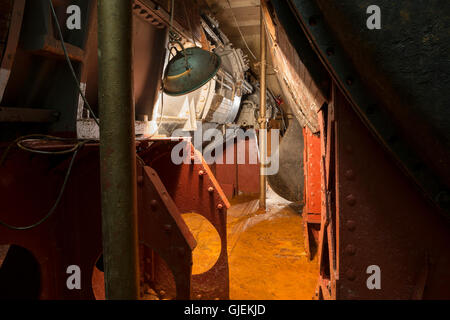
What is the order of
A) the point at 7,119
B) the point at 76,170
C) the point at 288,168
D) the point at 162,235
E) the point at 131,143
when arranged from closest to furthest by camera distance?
the point at 131,143 → the point at 7,119 → the point at 162,235 → the point at 76,170 → the point at 288,168

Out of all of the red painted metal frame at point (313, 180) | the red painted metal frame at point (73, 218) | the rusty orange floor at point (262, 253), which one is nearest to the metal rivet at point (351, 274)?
the red painted metal frame at point (73, 218)

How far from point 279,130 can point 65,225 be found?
36.9 feet

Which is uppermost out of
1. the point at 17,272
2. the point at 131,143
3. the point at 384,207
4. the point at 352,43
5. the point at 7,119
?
the point at 352,43

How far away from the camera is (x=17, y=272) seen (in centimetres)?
322

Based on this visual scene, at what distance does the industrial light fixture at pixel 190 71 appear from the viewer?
2.91 metres

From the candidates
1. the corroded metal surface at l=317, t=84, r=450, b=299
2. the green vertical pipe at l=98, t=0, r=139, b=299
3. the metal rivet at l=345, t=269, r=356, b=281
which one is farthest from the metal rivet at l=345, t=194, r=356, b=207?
the green vertical pipe at l=98, t=0, r=139, b=299

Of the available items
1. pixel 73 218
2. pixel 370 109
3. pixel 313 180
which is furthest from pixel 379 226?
pixel 313 180

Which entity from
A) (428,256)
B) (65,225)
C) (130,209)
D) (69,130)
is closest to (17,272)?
(65,225)

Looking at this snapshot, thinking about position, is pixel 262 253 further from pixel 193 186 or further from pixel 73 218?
pixel 73 218

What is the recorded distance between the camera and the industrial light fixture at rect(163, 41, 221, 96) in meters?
2.91

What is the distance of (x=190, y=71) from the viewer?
2939mm

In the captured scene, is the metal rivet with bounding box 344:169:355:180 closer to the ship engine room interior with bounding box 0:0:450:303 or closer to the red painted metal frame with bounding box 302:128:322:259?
the ship engine room interior with bounding box 0:0:450:303

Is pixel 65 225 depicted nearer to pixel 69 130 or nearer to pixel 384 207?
pixel 69 130

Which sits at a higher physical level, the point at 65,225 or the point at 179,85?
the point at 179,85
